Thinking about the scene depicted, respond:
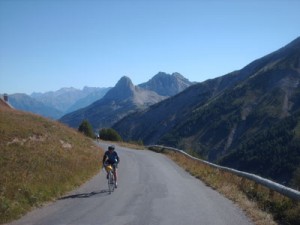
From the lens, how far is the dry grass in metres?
12.0

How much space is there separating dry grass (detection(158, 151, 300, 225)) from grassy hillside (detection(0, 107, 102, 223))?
21.7 feet

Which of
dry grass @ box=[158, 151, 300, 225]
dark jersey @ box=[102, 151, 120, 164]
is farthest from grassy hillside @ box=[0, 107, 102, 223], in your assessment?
dry grass @ box=[158, 151, 300, 225]

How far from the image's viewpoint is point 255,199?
15.7 metres

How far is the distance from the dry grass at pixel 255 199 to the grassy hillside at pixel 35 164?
6624 millimetres

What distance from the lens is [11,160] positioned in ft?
65.0

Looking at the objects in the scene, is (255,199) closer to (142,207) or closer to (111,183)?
(142,207)

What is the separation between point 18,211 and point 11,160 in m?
7.25

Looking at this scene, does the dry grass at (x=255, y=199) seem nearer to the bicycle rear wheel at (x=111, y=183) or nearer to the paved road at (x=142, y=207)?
the paved road at (x=142, y=207)

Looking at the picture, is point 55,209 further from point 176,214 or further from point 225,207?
point 225,207

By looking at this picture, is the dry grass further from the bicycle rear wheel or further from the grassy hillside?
the grassy hillside

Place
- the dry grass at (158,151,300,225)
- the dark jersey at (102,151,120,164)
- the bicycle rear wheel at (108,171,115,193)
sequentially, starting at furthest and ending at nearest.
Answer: the dark jersey at (102,151,120,164)
the bicycle rear wheel at (108,171,115,193)
the dry grass at (158,151,300,225)

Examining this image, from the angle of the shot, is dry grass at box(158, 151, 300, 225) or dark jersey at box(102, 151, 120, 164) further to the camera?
dark jersey at box(102, 151, 120, 164)

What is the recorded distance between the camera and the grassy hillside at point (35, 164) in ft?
47.5

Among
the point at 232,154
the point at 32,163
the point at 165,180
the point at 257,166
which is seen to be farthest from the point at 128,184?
the point at 232,154
